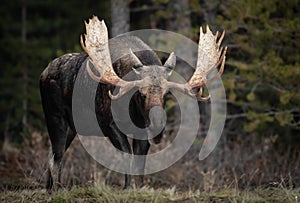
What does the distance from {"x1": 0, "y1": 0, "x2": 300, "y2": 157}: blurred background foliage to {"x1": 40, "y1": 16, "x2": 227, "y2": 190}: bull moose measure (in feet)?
8.22

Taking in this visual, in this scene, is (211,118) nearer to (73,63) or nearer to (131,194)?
(73,63)

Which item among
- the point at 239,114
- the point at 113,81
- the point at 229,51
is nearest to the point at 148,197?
the point at 113,81

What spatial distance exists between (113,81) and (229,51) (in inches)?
205

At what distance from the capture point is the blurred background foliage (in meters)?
11.2

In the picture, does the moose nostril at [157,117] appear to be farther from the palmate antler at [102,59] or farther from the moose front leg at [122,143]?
the moose front leg at [122,143]

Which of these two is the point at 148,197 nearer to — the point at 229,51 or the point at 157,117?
the point at 157,117

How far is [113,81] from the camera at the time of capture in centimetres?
799

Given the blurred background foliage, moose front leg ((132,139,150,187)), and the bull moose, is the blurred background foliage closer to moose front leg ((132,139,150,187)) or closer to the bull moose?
the bull moose

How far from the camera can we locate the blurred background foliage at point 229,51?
11.2 m

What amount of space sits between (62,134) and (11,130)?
26.4ft

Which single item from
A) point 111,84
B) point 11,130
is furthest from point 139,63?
point 11,130

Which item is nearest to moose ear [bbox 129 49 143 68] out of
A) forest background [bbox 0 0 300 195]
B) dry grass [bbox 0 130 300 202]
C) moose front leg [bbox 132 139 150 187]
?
moose front leg [bbox 132 139 150 187]

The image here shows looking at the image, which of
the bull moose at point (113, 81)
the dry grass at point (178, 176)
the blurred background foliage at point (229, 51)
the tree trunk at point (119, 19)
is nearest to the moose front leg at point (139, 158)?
the bull moose at point (113, 81)

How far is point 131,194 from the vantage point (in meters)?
7.25
